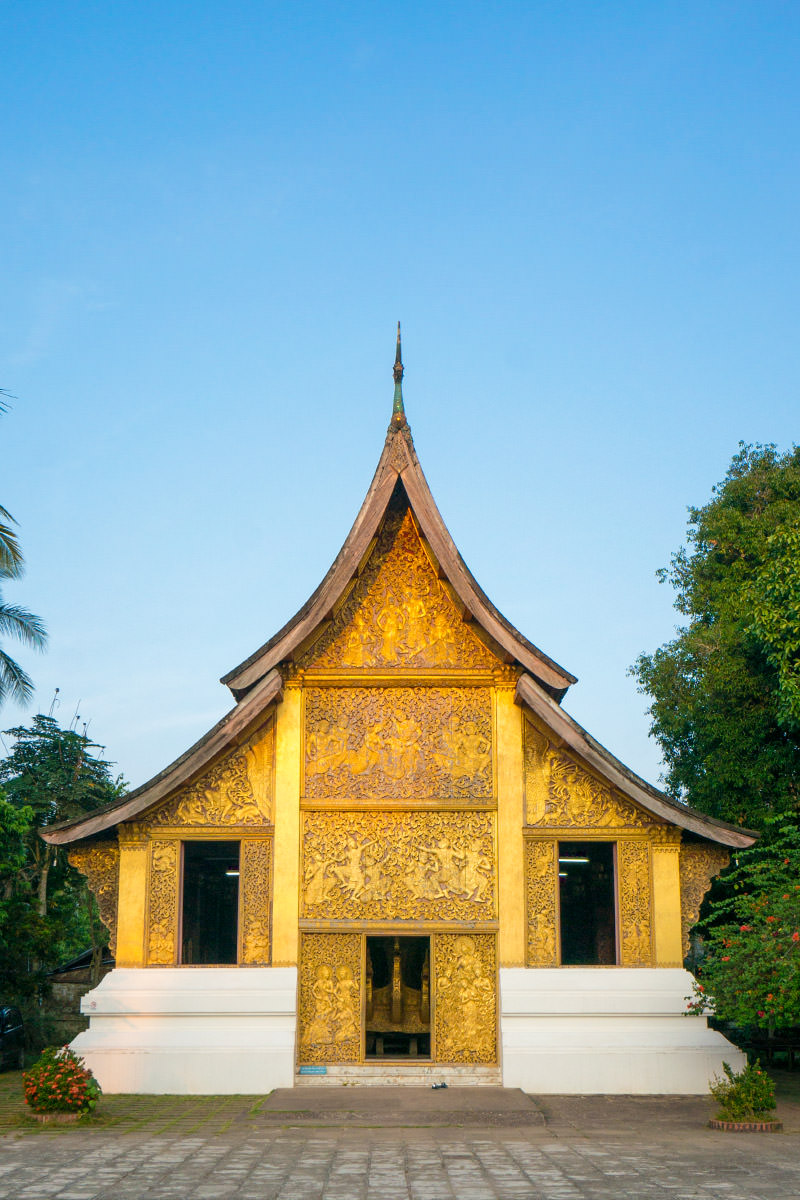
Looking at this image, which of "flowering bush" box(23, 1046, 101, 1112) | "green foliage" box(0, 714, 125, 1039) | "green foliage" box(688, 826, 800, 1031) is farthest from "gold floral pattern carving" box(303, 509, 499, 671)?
"green foliage" box(0, 714, 125, 1039)

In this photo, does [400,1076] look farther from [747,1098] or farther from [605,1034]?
[747,1098]

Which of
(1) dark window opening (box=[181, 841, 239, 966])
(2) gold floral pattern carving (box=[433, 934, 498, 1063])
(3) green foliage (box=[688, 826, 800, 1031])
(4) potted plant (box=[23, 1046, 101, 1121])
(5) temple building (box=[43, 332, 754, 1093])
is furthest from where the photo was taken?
(1) dark window opening (box=[181, 841, 239, 966])

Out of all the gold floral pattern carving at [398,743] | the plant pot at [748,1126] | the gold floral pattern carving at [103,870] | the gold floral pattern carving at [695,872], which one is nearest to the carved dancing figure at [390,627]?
the gold floral pattern carving at [398,743]

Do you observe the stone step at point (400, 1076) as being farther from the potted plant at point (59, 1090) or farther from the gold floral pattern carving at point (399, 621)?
the gold floral pattern carving at point (399, 621)

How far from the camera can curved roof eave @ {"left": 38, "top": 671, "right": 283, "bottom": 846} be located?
39.5ft

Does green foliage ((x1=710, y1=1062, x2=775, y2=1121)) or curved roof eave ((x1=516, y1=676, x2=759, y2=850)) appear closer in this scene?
green foliage ((x1=710, y1=1062, x2=775, y2=1121))

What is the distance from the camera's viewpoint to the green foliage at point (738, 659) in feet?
51.4

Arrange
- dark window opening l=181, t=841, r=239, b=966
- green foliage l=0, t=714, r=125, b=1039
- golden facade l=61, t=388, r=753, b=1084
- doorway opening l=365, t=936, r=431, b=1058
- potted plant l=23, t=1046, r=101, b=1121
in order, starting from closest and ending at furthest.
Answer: potted plant l=23, t=1046, r=101, b=1121
golden facade l=61, t=388, r=753, b=1084
dark window opening l=181, t=841, r=239, b=966
doorway opening l=365, t=936, r=431, b=1058
green foliage l=0, t=714, r=125, b=1039

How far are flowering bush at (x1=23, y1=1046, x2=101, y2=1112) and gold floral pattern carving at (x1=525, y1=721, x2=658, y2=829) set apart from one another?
17.4 ft

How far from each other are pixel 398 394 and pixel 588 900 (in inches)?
254

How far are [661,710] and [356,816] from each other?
10308mm

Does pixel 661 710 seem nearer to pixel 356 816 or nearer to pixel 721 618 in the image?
pixel 721 618

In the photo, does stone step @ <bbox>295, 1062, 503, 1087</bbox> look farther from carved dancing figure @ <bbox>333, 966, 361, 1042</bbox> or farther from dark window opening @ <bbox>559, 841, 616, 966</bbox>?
dark window opening @ <bbox>559, 841, 616, 966</bbox>

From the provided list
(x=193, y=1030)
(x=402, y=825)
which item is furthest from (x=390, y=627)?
(x=193, y=1030)
